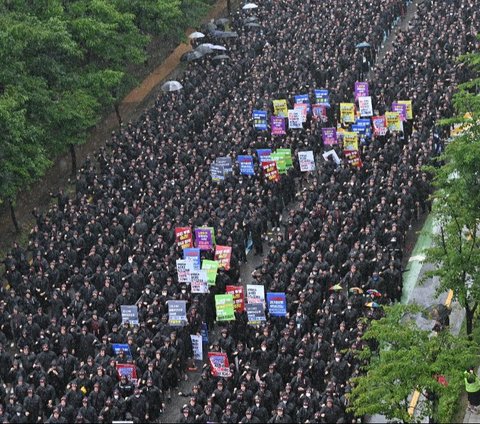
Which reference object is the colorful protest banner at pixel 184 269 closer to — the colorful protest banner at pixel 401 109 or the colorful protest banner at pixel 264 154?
the colorful protest banner at pixel 264 154

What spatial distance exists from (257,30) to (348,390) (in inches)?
1164

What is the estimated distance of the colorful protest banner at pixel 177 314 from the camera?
116 feet

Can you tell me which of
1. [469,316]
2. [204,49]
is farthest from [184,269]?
[204,49]

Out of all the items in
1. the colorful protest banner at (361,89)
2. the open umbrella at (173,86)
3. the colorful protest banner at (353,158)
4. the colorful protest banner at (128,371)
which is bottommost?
the colorful protest banner at (128,371)

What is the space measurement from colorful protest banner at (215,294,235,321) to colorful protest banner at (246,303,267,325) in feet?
1.56

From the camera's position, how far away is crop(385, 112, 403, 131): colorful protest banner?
45219 mm

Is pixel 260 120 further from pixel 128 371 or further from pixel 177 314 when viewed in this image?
pixel 128 371

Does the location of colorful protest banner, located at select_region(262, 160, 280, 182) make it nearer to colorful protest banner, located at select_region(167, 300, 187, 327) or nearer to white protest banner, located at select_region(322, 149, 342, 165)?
white protest banner, located at select_region(322, 149, 342, 165)

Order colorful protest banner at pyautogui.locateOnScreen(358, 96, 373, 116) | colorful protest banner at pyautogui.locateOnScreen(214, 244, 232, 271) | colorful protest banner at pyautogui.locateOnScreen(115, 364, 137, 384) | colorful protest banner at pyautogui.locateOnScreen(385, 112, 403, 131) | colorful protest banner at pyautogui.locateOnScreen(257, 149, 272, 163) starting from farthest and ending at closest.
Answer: colorful protest banner at pyautogui.locateOnScreen(358, 96, 373, 116), colorful protest banner at pyautogui.locateOnScreen(385, 112, 403, 131), colorful protest banner at pyautogui.locateOnScreen(257, 149, 272, 163), colorful protest banner at pyautogui.locateOnScreen(214, 244, 232, 271), colorful protest banner at pyautogui.locateOnScreen(115, 364, 137, 384)

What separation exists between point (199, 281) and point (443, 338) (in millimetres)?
9298

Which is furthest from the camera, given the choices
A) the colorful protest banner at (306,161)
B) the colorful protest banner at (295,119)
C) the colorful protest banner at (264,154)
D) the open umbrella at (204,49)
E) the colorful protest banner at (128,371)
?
the open umbrella at (204,49)

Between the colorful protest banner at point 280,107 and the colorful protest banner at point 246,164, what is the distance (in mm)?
4476

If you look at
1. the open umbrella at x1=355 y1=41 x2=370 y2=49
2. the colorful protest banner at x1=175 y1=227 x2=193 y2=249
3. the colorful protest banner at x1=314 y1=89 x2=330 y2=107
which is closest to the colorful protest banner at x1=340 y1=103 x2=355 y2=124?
the colorful protest banner at x1=314 y1=89 x2=330 y2=107

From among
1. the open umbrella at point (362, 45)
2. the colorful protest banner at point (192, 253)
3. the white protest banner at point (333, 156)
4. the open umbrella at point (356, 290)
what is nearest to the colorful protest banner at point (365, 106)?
the white protest banner at point (333, 156)
